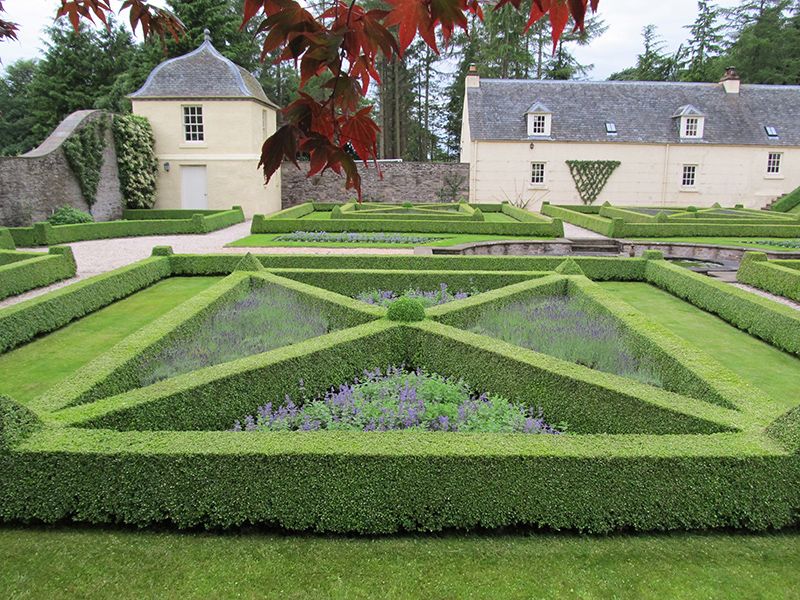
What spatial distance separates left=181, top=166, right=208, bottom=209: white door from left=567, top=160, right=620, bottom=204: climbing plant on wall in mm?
18048

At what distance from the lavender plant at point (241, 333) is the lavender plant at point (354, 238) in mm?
7643

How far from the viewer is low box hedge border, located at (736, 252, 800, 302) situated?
972 centimetres

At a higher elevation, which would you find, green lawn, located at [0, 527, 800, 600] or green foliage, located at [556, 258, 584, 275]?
green foliage, located at [556, 258, 584, 275]

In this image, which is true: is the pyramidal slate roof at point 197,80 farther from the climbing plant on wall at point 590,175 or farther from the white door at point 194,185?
the climbing plant on wall at point 590,175

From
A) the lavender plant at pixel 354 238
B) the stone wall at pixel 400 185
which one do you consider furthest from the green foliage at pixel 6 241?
the stone wall at pixel 400 185

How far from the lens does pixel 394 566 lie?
3.21 m

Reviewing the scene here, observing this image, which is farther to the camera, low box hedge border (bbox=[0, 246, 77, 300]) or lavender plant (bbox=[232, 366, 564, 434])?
low box hedge border (bbox=[0, 246, 77, 300])

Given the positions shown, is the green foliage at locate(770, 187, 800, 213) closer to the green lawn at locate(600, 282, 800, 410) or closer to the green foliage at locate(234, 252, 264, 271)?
the green lawn at locate(600, 282, 800, 410)

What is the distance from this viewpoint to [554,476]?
11.7ft

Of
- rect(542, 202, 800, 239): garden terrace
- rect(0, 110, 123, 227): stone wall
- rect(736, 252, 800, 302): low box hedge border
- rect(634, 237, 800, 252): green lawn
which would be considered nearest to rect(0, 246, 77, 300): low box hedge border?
rect(0, 110, 123, 227): stone wall

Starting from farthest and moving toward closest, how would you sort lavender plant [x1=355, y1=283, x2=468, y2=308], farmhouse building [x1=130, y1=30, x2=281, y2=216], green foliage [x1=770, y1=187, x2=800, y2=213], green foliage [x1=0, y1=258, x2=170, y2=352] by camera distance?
green foliage [x1=770, y1=187, x2=800, y2=213] → farmhouse building [x1=130, y1=30, x2=281, y2=216] → lavender plant [x1=355, y1=283, x2=468, y2=308] → green foliage [x1=0, y1=258, x2=170, y2=352]

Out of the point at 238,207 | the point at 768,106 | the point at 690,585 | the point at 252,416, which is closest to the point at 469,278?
the point at 252,416

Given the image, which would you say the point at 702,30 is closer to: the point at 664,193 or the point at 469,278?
Result: the point at 664,193

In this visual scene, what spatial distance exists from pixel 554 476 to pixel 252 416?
280cm
